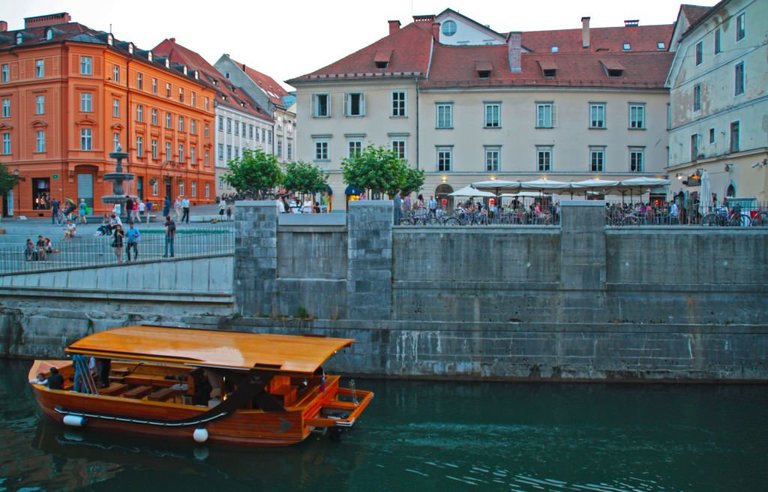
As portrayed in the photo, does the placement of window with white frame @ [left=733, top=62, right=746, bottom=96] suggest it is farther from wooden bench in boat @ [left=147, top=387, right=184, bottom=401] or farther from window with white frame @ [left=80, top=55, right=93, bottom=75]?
window with white frame @ [left=80, top=55, right=93, bottom=75]

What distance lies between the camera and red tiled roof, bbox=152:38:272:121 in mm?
70000

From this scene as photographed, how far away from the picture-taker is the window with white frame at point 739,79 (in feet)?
113

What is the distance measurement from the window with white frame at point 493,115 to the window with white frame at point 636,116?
28.8ft

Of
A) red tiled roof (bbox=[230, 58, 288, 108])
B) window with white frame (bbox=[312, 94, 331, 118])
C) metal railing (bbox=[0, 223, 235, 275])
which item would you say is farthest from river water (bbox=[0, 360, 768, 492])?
red tiled roof (bbox=[230, 58, 288, 108])

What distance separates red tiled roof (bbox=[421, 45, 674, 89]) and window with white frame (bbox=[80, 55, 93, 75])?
991 inches

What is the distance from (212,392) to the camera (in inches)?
679

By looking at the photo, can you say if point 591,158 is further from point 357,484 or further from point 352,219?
point 357,484

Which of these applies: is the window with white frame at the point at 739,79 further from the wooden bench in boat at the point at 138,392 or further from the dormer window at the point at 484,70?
the wooden bench in boat at the point at 138,392

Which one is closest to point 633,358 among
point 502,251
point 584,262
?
point 584,262

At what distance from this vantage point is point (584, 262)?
22.1 metres

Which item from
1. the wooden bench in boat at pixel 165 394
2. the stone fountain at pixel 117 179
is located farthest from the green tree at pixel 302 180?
the wooden bench in boat at pixel 165 394

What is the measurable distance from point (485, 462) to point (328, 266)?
29.8 feet

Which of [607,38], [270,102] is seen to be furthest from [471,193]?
[270,102]

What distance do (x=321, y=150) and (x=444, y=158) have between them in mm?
8363
